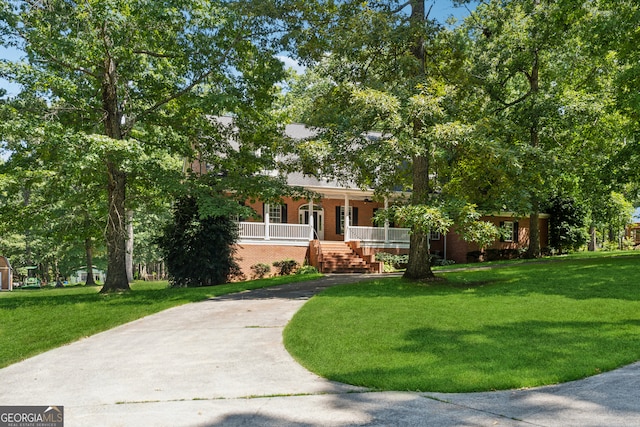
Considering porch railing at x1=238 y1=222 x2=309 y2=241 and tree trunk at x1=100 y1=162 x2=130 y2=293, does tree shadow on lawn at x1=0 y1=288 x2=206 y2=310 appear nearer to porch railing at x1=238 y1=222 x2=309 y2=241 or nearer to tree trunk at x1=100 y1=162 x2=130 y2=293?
tree trunk at x1=100 y1=162 x2=130 y2=293

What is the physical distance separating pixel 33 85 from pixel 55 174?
10.5ft

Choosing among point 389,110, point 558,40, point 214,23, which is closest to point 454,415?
point 389,110

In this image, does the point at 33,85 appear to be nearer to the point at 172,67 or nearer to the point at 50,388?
the point at 172,67

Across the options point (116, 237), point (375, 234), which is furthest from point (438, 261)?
point (116, 237)

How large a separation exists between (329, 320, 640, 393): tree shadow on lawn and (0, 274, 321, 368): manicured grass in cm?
603

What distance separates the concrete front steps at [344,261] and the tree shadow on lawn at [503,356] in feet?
57.3

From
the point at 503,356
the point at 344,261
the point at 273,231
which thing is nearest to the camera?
the point at 503,356

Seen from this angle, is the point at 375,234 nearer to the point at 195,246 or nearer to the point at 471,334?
the point at 195,246

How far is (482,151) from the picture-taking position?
51.7 feet

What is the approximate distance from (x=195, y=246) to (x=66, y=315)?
905cm

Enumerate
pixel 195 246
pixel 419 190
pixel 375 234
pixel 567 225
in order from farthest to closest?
pixel 567 225 < pixel 375 234 < pixel 195 246 < pixel 419 190

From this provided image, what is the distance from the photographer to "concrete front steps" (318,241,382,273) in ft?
87.6

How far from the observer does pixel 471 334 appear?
8.66m

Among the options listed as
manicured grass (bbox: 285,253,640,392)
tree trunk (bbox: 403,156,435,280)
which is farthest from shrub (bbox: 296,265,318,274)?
manicured grass (bbox: 285,253,640,392)
